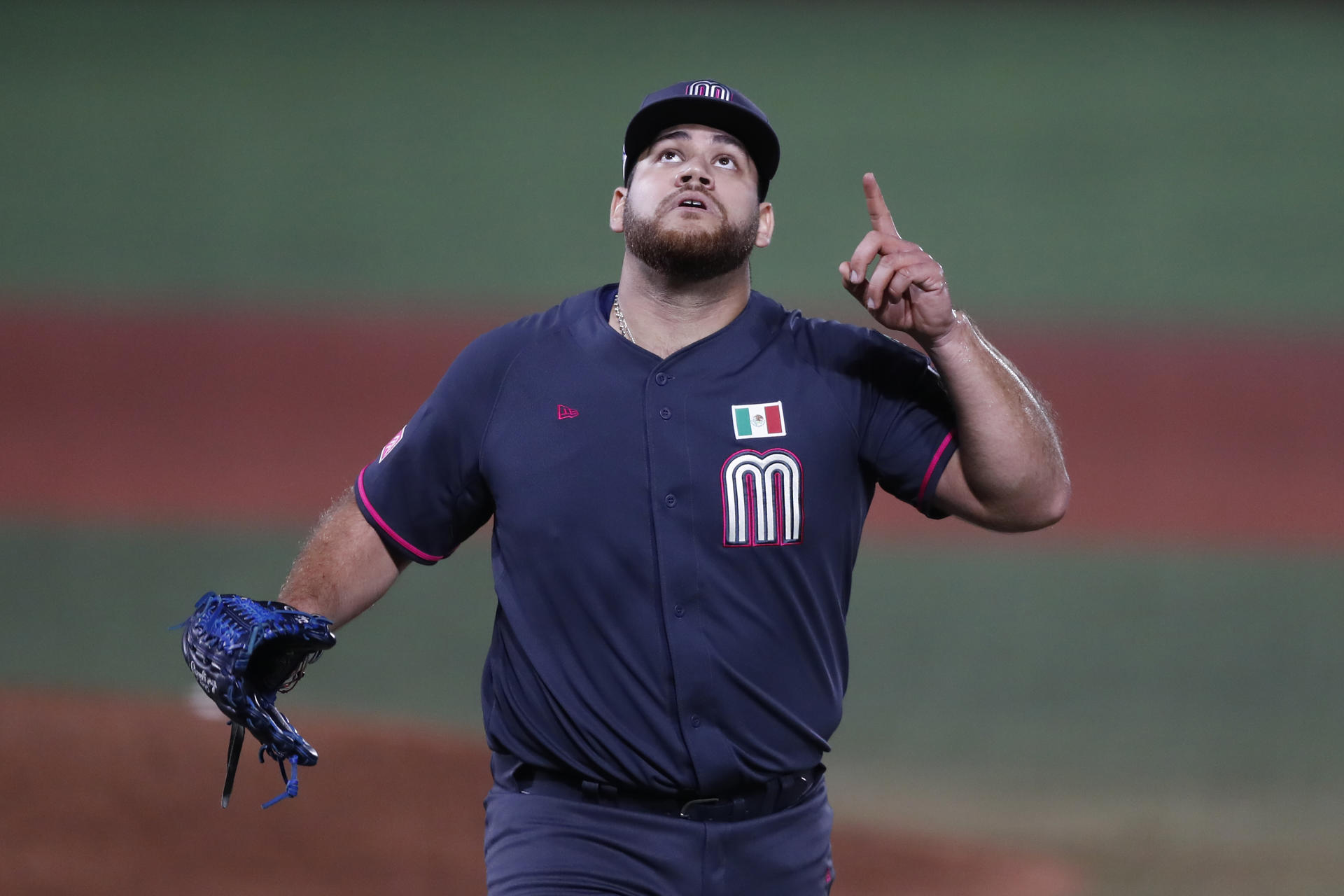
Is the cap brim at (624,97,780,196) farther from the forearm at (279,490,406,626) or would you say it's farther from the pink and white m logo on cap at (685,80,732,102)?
the forearm at (279,490,406,626)

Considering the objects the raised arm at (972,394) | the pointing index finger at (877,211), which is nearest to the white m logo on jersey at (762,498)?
the raised arm at (972,394)

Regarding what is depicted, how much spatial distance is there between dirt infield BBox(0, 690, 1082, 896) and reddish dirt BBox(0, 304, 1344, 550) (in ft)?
7.61

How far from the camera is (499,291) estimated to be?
297 inches

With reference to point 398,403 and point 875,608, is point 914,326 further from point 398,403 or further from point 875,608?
point 398,403

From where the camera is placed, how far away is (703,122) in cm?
232

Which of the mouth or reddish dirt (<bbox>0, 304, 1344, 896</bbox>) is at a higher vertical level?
reddish dirt (<bbox>0, 304, 1344, 896</bbox>)

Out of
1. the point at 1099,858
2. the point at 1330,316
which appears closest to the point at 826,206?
the point at 1330,316

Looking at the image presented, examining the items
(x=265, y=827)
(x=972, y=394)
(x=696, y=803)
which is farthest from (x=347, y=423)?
(x=972, y=394)

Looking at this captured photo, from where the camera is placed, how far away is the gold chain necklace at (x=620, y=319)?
7.50 feet

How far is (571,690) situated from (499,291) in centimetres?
568

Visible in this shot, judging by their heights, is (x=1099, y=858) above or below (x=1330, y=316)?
below

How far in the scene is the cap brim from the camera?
228 centimetres

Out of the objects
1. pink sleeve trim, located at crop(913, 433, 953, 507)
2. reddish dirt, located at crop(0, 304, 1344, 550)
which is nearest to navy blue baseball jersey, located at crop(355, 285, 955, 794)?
pink sleeve trim, located at crop(913, 433, 953, 507)

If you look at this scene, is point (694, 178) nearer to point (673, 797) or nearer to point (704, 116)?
point (704, 116)
